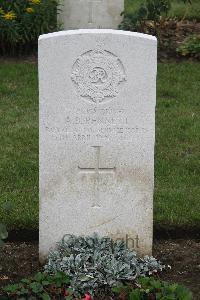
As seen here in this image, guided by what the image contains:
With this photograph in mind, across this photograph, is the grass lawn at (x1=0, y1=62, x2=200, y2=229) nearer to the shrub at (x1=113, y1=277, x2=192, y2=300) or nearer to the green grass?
the green grass

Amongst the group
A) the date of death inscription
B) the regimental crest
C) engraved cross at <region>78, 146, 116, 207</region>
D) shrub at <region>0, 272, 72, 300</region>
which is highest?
the regimental crest

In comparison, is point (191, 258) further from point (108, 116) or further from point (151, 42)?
point (151, 42)

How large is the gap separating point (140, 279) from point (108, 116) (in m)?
0.99

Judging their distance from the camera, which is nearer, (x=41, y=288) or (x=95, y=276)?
(x=41, y=288)

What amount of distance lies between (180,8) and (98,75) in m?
8.19

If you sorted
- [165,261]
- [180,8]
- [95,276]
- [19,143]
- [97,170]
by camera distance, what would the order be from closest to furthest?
[95,276] → [97,170] → [165,261] → [19,143] → [180,8]

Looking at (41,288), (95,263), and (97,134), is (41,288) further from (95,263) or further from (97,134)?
(97,134)

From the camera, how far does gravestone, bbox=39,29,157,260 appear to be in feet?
15.6

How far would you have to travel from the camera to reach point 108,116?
485 cm

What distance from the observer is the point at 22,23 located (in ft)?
32.0

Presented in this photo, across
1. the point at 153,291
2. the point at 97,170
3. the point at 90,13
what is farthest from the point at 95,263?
the point at 90,13

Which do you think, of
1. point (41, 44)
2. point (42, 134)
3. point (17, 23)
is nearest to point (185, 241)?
point (42, 134)

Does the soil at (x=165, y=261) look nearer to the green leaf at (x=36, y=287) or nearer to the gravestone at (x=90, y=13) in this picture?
the green leaf at (x=36, y=287)

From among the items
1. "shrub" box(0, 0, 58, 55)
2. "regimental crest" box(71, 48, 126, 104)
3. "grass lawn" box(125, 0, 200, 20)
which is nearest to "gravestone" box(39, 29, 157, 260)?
"regimental crest" box(71, 48, 126, 104)
